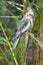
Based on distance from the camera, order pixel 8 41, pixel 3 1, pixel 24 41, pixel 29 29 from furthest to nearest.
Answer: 1. pixel 3 1
2. pixel 8 41
3. pixel 29 29
4. pixel 24 41

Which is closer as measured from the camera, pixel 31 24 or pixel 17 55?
pixel 31 24

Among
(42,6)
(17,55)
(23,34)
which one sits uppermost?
(42,6)

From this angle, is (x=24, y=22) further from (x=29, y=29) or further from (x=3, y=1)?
(x=3, y=1)

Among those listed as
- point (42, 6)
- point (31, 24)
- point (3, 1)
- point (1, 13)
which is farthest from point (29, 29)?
point (1, 13)

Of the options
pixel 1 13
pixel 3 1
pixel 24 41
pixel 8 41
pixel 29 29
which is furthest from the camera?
pixel 1 13

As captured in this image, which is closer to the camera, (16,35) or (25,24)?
(16,35)

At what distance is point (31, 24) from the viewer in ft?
4.18

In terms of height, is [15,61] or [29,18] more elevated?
[29,18]

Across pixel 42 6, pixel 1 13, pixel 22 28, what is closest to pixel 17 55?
pixel 22 28

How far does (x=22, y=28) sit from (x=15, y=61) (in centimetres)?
21

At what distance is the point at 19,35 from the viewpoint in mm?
1199

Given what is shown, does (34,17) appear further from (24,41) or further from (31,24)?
(24,41)

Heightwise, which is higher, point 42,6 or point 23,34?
point 42,6

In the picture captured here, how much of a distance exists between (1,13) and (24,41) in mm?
855
